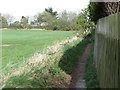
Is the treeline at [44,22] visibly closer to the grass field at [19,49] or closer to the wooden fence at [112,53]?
the grass field at [19,49]

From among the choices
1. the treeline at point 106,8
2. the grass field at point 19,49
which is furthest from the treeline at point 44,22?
the treeline at point 106,8

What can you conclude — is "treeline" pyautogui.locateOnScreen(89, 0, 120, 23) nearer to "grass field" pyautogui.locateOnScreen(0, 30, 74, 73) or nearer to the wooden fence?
"grass field" pyautogui.locateOnScreen(0, 30, 74, 73)

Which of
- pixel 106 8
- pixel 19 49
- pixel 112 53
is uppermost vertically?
pixel 106 8

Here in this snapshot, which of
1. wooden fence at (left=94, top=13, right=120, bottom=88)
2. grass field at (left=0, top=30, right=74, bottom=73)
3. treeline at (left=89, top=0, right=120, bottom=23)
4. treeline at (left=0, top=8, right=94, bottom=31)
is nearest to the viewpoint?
wooden fence at (left=94, top=13, right=120, bottom=88)

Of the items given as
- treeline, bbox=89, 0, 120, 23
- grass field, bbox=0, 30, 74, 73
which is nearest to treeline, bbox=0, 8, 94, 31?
grass field, bbox=0, 30, 74, 73

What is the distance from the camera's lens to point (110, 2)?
16.3 m

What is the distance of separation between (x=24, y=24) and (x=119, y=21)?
2835 inches

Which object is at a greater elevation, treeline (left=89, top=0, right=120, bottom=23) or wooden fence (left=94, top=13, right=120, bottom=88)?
treeline (left=89, top=0, right=120, bottom=23)

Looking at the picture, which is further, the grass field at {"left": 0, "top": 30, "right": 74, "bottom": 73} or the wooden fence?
the grass field at {"left": 0, "top": 30, "right": 74, "bottom": 73}

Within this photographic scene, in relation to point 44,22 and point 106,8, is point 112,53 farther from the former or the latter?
Answer: point 44,22

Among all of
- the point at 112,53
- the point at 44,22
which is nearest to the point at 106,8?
the point at 112,53

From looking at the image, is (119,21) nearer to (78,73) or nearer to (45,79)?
(45,79)

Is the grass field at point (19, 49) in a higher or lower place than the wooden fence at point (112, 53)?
lower

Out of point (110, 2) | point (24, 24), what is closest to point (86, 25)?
point (110, 2)
